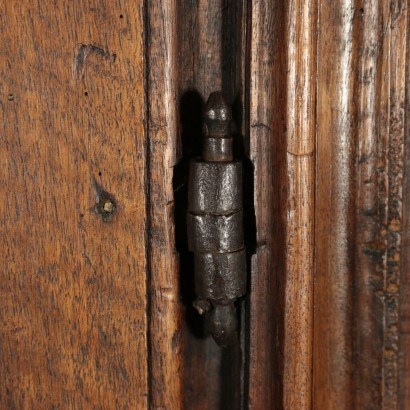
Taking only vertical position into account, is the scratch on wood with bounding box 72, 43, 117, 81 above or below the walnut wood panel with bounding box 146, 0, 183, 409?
above

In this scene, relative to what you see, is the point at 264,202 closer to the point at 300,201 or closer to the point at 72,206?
the point at 300,201

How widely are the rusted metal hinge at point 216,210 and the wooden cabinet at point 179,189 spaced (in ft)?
0.08

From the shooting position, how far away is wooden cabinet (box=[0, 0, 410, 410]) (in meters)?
0.57

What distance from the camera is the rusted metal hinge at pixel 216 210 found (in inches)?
22.3

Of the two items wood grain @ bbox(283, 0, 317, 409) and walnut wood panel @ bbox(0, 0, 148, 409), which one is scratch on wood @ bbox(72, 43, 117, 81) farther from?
wood grain @ bbox(283, 0, 317, 409)

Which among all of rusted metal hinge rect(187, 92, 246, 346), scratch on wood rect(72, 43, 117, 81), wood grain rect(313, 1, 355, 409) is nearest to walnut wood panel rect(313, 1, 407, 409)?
wood grain rect(313, 1, 355, 409)

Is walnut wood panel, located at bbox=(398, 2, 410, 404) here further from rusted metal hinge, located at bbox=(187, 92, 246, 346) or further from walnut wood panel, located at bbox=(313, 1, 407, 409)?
rusted metal hinge, located at bbox=(187, 92, 246, 346)

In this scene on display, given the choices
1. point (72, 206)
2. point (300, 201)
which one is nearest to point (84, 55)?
point (72, 206)

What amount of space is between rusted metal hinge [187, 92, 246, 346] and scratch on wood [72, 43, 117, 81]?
0.11 m

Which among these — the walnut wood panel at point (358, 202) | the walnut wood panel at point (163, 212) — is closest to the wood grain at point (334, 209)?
the walnut wood panel at point (358, 202)

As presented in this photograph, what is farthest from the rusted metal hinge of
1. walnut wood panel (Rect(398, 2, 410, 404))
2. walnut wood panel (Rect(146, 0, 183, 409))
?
walnut wood panel (Rect(398, 2, 410, 404))

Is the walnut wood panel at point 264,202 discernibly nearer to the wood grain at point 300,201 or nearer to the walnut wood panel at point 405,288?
the wood grain at point 300,201

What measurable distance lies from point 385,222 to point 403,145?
8cm

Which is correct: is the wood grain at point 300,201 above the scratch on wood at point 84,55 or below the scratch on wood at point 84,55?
below
